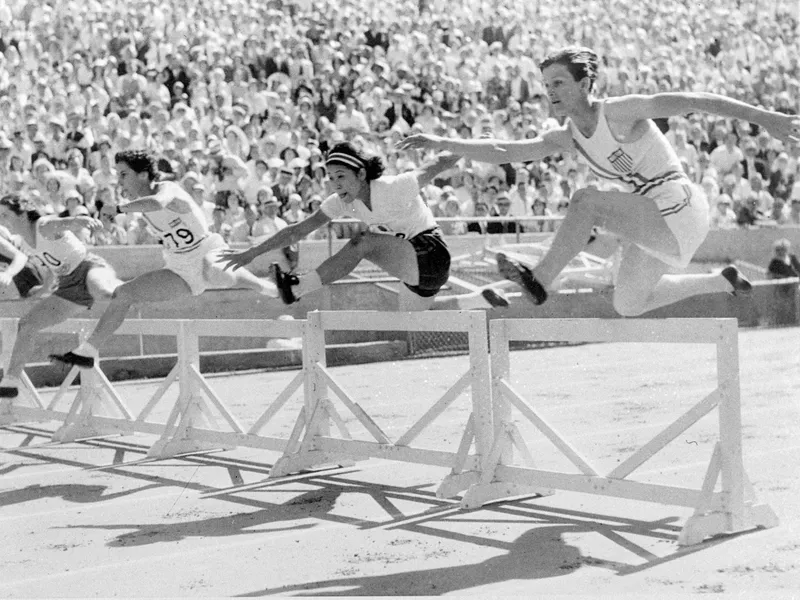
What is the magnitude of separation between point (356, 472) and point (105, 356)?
818cm

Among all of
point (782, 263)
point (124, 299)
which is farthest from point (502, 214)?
point (124, 299)

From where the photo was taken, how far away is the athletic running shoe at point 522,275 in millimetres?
6590

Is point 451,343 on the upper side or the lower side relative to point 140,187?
lower

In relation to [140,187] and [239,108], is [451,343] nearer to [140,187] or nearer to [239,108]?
[239,108]

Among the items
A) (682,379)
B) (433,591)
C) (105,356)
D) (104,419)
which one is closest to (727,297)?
(682,379)

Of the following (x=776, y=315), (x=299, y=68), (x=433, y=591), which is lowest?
(x=776, y=315)

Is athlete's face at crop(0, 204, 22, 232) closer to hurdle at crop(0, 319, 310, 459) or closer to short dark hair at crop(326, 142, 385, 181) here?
hurdle at crop(0, 319, 310, 459)

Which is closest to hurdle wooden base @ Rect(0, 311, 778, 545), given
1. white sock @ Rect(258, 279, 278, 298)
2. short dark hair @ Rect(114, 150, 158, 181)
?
white sock @ Rect(258, 279, 278, 298)

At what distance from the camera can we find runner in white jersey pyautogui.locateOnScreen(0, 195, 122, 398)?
10.1m

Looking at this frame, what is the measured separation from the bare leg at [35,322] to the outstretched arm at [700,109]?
5382 millimetres

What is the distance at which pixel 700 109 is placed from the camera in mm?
6250

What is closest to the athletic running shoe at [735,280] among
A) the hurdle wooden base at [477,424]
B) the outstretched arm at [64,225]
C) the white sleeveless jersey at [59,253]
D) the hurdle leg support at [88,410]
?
the hurdle wooden base at [477,424]

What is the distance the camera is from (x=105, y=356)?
637 inches

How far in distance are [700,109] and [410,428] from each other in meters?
3.03
